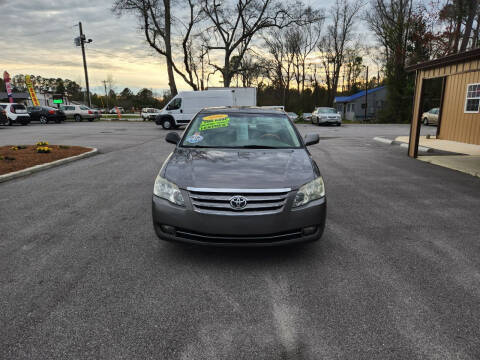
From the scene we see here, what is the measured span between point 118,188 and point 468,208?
6297mm

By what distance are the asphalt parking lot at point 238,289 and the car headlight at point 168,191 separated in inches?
27.7

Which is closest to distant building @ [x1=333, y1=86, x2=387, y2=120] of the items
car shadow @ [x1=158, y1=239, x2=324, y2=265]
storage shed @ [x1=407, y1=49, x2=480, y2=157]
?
storage shed @ [x1=407, y1=49, x2=480, y2=157]

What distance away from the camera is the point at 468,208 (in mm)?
5547

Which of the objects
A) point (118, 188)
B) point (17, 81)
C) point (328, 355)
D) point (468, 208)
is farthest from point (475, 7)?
point (17, 81)

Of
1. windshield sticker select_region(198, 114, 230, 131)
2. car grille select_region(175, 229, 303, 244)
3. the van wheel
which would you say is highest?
windshield sticker select_region(198, 114, 230, 131)

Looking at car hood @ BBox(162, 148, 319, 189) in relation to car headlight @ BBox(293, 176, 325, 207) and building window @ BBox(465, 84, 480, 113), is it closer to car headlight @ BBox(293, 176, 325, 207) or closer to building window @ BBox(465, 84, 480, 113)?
car headlight @ BBox(293, 176, 325, 207)

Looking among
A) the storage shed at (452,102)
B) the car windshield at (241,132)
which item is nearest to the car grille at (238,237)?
the car windshield at (241,132)

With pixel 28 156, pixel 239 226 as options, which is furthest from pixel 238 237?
pixel 28 156

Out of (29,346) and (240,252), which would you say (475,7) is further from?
(29,346)

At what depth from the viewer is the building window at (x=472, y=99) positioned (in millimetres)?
14781

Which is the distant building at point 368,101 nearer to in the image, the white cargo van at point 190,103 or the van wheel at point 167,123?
the white cargo van at point 190,103

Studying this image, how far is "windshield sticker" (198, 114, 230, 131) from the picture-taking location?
4.92 meters

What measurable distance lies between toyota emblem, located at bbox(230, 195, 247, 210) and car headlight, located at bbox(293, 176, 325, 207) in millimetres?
505

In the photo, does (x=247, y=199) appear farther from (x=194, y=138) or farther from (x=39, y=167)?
(x=39, y=167)
